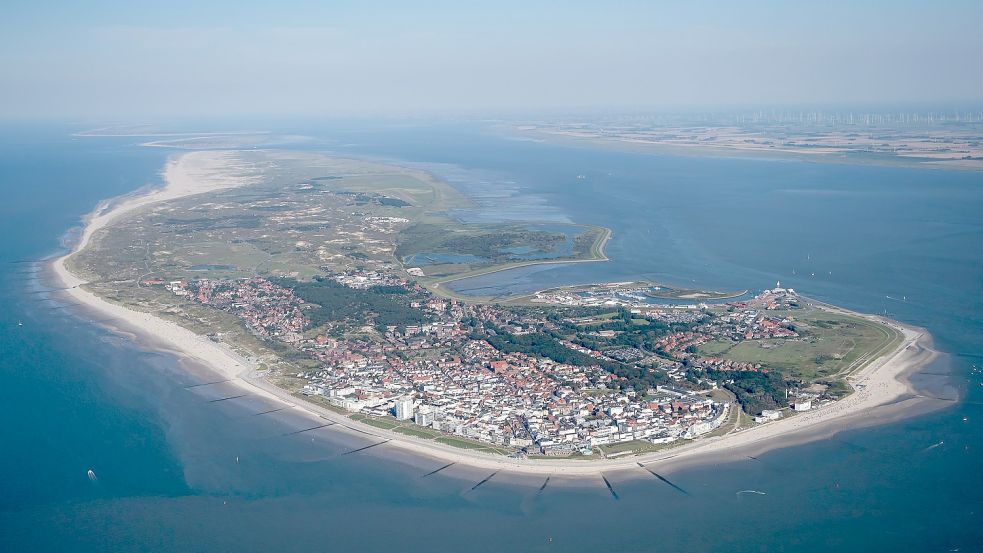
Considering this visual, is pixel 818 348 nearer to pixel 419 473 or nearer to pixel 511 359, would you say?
pixel 511 359

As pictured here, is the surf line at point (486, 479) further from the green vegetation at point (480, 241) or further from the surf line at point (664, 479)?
the green vegetation at point (480, 241)

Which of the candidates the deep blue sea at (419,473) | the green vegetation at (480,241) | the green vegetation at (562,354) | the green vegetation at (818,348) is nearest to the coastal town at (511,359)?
the green vegetation at (562,354)

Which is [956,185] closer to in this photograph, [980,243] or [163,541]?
[980,243]

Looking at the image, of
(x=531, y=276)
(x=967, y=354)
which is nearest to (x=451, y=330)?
(x=531, y=276)

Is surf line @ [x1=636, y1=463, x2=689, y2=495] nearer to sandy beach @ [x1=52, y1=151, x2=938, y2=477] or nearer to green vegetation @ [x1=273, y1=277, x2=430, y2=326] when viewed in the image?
sandy beach @ [x1=52, y1=151, x2=938, y2=477]

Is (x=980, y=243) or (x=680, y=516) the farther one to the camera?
(x=980, y=243)
